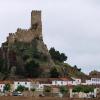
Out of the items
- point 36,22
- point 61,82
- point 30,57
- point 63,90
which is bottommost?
point 63,90

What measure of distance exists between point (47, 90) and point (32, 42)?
20.4 meters

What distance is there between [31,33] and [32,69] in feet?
36.1

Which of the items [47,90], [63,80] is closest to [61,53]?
[63,80]

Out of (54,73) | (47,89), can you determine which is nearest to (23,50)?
(54,73)

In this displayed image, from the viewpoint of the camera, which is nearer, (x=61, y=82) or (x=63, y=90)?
(x=63, y=90)

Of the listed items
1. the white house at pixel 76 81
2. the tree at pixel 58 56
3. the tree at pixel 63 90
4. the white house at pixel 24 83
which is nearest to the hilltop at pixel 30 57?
the tree at pixel 58 56

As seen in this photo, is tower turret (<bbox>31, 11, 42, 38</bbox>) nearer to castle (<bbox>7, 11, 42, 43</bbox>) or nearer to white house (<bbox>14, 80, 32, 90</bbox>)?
castle (<bbox>7, 11, 42, 43</bbox>)

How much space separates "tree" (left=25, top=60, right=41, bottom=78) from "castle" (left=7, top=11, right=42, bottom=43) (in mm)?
7570

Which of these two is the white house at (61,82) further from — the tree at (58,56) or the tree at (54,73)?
the tree at (58,56)

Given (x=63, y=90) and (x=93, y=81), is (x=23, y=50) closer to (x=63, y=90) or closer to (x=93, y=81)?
(x=93, y=81)

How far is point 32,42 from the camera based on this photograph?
440 ft

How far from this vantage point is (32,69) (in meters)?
126

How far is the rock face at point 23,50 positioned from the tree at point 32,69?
898 mm

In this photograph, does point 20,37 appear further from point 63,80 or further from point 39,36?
point 63,80
